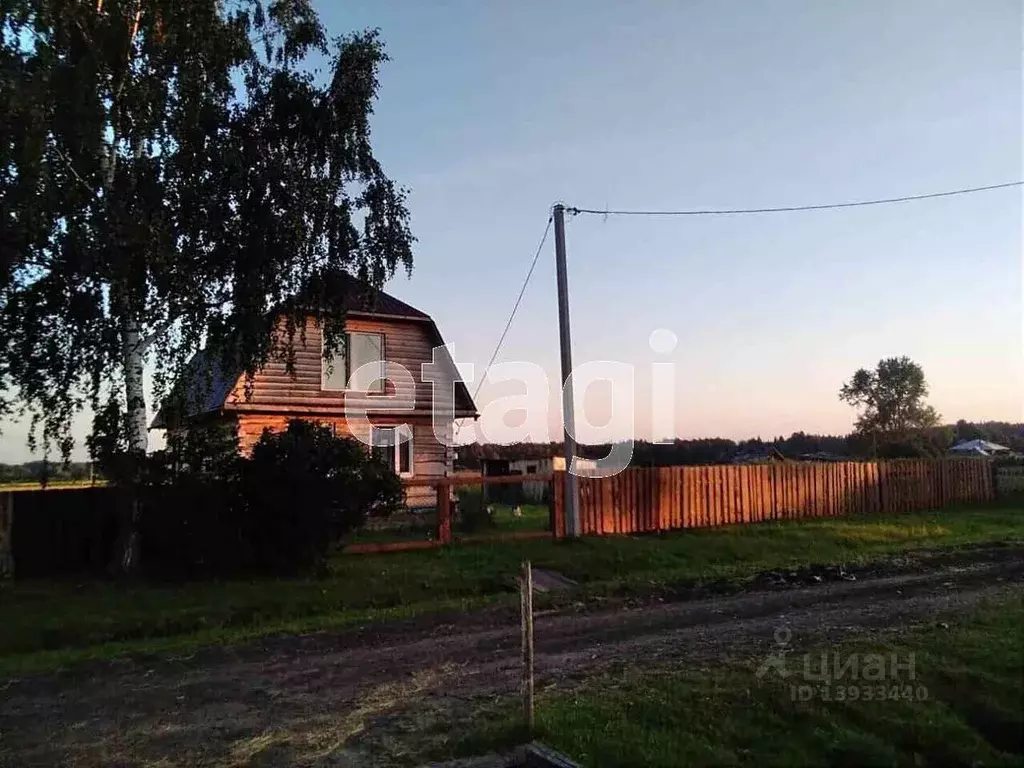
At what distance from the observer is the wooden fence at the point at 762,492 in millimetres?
19359

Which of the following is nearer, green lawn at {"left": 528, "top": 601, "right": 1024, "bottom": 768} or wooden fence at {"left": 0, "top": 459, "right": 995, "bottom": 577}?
green lawn at {"left": 528, "top": 601, "right": 1024, "bottom": 768}

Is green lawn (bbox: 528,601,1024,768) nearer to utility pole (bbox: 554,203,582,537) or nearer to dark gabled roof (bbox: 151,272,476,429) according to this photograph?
dark gabled roof (bbox: 151,272,476,429)

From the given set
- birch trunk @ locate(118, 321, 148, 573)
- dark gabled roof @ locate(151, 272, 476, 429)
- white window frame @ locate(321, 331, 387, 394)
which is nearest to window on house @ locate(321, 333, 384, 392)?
white window frame @ locate(321, 331, 387, 394)

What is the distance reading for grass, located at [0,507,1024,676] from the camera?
10664 mm

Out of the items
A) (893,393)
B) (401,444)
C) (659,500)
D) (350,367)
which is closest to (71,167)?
(350,367)

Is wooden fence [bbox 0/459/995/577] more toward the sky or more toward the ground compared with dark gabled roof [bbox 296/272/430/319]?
more toward the ground

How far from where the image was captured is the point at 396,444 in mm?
24844

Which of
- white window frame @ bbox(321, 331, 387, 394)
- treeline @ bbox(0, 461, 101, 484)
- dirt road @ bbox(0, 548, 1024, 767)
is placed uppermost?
white window frame @ bbox(321, 331, 387, 394)

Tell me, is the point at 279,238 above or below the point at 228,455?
above

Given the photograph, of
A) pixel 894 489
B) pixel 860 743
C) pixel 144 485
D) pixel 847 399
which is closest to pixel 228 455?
pixel 144 485

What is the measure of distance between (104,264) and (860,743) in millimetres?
11647

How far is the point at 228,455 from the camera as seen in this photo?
571 inches

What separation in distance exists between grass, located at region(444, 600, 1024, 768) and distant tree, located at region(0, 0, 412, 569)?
370 inches

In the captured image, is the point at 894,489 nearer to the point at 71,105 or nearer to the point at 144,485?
the point at 144,485
